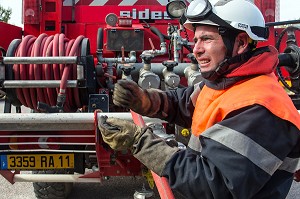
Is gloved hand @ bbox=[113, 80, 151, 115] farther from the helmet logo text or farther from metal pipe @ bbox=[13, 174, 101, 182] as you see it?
metal pipe @ bbox=[13, 174, 101, 182]

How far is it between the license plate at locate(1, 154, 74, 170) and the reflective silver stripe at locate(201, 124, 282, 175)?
6.29 feet

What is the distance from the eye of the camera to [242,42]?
1.99 metres

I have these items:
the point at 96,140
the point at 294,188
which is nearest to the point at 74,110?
the point at 96,140

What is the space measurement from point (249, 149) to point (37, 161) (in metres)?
2.14

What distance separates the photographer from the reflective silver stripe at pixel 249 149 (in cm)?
160

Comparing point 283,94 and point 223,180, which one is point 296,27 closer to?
point 283,94

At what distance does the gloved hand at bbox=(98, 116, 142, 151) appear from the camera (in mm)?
2012

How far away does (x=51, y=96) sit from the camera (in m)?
3.38

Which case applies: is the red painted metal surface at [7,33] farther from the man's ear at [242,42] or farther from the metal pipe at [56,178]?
the man's ear at [242,42]

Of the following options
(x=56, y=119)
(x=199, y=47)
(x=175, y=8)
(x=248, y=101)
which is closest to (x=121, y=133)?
(x=199, y=47)

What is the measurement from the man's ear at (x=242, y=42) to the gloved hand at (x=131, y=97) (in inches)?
27.2

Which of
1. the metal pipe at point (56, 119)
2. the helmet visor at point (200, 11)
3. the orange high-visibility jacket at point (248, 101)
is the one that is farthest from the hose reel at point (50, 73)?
the orange high-visibility jacket at point (248, 101)

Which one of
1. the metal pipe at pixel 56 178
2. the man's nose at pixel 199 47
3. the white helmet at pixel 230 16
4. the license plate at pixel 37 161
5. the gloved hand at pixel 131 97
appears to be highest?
Result: the white helmet at pixel 230 16

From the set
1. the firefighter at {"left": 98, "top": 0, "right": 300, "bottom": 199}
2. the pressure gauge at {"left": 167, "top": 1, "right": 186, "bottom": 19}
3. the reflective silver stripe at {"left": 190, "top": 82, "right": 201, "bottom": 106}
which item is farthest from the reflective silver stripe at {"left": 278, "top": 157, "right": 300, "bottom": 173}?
the pressure gauge at {"left": 167, "top": 1, "right": 186, "bottom": 19}
